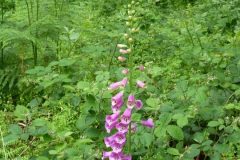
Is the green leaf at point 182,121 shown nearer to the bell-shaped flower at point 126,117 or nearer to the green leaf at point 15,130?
the bell-shaped flower at point 126,117

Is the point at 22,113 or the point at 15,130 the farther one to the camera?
the point at 22,113

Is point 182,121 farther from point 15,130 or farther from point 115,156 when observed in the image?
point 15,130

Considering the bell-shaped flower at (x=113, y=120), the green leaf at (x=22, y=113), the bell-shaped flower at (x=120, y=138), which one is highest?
the bell-shaped flower at (x=113, y=120)

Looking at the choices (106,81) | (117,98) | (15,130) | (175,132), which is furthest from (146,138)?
(15,130)

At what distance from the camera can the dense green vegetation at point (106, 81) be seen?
8.87 ft

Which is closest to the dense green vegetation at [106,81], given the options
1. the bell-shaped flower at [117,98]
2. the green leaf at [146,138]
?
the green leaf at [146,138]

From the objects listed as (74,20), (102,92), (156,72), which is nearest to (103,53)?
(74,20)

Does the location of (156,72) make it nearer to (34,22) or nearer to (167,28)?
(34,22)

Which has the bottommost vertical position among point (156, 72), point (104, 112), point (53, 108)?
point (53, 108)

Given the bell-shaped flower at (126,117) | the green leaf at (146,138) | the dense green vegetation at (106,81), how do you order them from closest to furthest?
1. the bell-shaped flower at (126,117)
2. the green leaf at (146,138)
3. the dense green vegetation at (106,81)

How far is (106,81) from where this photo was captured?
2.95m

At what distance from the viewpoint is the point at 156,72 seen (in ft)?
10.5

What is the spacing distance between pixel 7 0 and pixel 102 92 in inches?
87.2

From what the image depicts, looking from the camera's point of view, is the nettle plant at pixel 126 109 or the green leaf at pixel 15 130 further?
the green leaf at pixel 15 130
